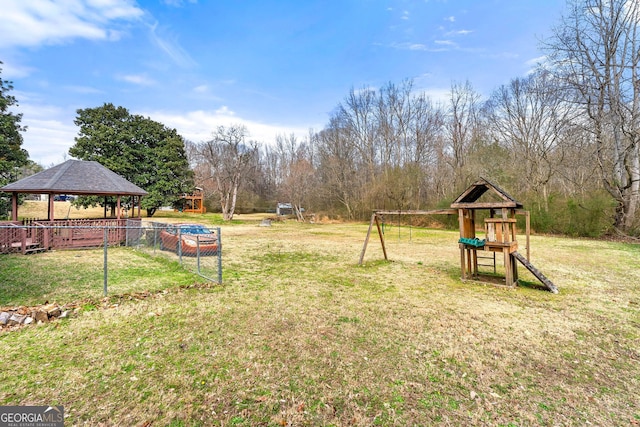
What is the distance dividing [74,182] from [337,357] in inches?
592

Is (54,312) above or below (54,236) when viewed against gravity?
below

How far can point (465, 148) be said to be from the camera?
26.1m

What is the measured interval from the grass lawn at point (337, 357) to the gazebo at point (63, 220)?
19.1ft

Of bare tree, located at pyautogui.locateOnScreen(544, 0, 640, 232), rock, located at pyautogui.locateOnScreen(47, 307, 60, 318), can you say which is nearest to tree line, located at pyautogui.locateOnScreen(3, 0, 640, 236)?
bare tree, located at pyautogui.locateOnScreen(544, 0, 640, 232)

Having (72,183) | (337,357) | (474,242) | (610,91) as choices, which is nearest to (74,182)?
(72,183)

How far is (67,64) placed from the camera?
12641 mm

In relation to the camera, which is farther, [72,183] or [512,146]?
[512,146]

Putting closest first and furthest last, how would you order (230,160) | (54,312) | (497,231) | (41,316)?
(41,316) < (54,312) < (497,231) < (230,160)

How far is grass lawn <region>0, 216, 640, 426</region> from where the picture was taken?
2506 millimetres

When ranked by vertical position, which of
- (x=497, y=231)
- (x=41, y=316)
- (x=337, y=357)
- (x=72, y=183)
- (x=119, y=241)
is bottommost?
(x=337, y=357)

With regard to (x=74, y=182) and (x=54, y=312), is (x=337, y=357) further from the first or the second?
(x=74, y=182)

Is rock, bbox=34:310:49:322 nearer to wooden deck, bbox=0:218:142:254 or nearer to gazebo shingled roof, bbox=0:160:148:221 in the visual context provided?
wooden deck, bbox=0:218:142:254

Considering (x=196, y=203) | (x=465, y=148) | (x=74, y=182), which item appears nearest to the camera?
(x=74, y=182)

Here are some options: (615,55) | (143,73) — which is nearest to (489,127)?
(615,55)
